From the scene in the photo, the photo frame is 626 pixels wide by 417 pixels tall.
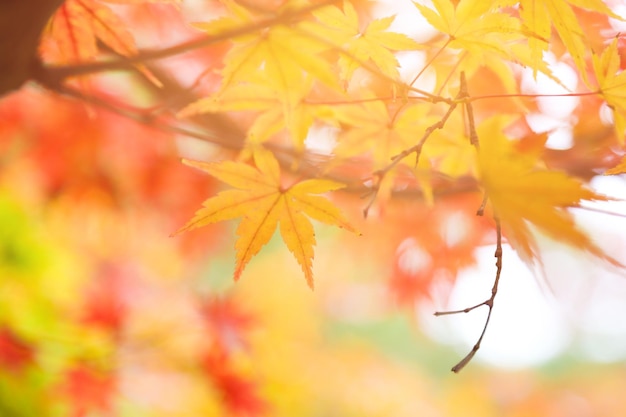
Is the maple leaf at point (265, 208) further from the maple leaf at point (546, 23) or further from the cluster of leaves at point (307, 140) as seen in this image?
the maple leaf at point (546, 23)

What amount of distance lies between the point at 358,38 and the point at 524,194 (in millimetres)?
207

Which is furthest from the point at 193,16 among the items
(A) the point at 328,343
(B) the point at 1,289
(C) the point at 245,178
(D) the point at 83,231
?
(A) the point at 328,343

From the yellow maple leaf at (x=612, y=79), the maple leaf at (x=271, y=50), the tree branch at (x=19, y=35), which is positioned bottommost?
the yellow maple leaf at (x=612, y=79)

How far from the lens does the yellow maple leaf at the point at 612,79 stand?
1.51 ft

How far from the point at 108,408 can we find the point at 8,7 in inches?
36.0

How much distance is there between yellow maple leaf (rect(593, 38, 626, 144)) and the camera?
461 mm

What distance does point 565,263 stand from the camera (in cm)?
423

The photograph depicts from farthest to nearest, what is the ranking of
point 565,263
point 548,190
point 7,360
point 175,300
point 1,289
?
point 565,263
point 175,300
point 1,289
point 7,360
point 548,190

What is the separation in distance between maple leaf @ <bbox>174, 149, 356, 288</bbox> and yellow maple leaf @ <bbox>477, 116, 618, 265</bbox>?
13 centimetres

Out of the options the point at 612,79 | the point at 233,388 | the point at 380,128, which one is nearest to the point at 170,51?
the point at 380,128

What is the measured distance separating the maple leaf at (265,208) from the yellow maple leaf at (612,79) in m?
0.26

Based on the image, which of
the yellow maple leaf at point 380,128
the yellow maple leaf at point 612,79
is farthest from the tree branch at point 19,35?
the yellow maple leaf at point 612,79

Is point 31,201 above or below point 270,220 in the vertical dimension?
above

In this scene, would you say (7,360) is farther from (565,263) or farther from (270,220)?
(565,263)
